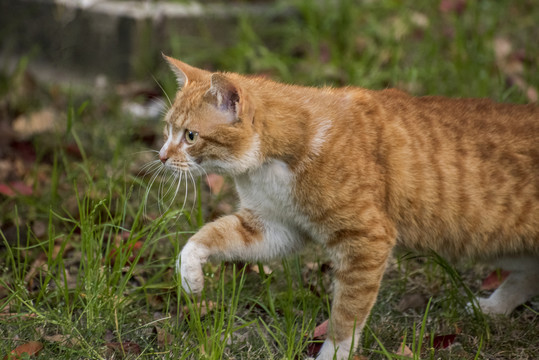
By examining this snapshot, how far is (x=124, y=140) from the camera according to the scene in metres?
4.31

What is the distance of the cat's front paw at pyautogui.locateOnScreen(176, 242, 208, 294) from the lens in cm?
259

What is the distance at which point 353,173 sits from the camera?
2553 millimetres

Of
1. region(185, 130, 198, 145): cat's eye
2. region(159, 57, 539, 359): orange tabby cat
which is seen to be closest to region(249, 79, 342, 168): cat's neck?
region(159, 57, 539, 359): orange tabby cat

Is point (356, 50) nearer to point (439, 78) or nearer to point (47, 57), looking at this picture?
point (439, 78)

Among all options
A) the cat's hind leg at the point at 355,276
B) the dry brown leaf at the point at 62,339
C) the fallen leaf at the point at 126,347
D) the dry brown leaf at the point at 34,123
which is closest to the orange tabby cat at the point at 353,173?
the cat's hind leg at the point at 355,276

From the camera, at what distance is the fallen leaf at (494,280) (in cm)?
323

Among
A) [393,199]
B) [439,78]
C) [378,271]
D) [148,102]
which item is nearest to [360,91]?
[393,199]

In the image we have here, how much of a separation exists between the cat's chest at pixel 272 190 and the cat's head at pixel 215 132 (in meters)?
0.07

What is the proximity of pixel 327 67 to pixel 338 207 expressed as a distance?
2.55 m

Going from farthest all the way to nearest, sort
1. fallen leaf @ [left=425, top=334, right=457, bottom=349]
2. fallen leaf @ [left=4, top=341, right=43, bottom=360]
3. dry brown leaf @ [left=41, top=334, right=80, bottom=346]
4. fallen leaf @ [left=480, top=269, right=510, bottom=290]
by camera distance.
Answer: fallen leaf @ [left=480, top=269, right=510, bottom=290]
fallen leaf @ [left=425, top=334, right=457, bottom=349]
dry brown leaf @ [left=41, top=334, right=80, bottom=346]
fallen leaf @ [left=4, top=341, right=43, bottom=360]

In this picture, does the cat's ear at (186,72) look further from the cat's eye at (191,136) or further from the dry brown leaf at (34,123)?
the dry brown leaf at (34,123)

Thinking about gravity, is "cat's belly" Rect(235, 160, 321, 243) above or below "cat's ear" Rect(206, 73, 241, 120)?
below

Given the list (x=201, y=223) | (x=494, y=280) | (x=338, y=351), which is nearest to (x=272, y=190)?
(x=201, y=223)

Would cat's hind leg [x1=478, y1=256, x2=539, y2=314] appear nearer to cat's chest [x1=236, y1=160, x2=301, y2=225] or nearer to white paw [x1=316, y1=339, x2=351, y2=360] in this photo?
white paw [x1=316, y1=339, x2=351, y2=360]
